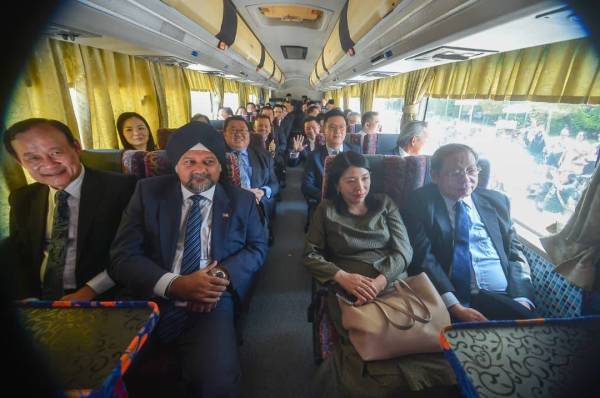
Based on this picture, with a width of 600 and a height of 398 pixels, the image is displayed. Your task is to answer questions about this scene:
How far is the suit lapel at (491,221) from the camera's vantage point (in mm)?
1743

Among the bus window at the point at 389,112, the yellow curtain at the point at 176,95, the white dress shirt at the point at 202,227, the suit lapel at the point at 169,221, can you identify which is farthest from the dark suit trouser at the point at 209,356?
the bus window at the point at 389,112

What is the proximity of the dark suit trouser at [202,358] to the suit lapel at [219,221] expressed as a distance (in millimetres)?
379

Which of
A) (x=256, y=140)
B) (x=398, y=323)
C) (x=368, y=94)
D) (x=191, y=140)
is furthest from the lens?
(x=368, y=94)

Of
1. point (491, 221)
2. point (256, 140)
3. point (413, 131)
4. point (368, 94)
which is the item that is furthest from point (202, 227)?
point (368, 94)

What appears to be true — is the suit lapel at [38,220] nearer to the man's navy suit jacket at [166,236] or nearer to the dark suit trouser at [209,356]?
the man's navy suit jacket at [166,236]

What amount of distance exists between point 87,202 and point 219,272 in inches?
39.5

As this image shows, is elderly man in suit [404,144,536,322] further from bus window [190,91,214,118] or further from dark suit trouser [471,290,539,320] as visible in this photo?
bus window [190,91,214,118]

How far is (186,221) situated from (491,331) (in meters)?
1.73

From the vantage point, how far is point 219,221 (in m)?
Answer: 1.68

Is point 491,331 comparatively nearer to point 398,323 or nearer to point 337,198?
point 398,323

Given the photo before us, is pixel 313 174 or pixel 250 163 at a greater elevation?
pixel 250 163

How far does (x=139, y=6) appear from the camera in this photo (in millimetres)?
1906

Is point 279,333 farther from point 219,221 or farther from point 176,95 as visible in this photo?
point 176,95

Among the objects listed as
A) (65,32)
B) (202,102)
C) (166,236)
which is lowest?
(166,236)
